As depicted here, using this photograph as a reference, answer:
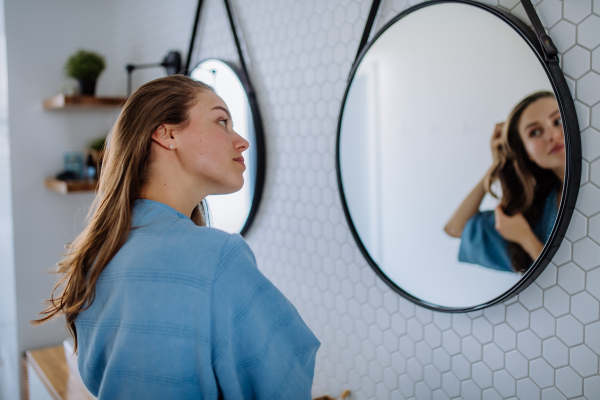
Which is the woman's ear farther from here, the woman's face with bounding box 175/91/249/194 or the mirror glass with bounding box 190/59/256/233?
the mirror glass with bounding box 190/59/256/233

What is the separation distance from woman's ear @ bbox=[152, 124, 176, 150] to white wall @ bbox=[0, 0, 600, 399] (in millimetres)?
505

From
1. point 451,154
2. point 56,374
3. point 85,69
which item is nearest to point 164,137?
point 451,154

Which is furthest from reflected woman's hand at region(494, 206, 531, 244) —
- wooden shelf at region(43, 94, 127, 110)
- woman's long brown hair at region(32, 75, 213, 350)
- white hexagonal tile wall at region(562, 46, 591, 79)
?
wooden shelf at region(43, 94, 127, 110)

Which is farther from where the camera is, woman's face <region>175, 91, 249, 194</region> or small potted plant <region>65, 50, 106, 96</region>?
small potted plant <region>65, 50, 106, 96</region>

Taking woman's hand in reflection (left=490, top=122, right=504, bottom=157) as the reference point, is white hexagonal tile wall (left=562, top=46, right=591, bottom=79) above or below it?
above

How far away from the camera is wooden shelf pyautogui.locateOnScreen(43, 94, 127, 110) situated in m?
1.89

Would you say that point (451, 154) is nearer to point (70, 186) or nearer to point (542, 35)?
point (542, 35)

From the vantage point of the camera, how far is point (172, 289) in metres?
0.64

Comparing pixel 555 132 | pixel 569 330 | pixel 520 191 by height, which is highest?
pixel 555 132

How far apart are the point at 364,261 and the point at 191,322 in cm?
59

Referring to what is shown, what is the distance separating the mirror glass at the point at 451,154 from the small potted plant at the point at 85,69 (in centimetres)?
135

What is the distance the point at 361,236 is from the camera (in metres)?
1.11

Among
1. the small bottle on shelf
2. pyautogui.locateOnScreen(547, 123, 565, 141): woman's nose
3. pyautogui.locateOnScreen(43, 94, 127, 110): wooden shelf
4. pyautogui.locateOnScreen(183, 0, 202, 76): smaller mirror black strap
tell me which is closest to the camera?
pyautogui.locateOnScreen(547, 123, 565, 141): woman's nose

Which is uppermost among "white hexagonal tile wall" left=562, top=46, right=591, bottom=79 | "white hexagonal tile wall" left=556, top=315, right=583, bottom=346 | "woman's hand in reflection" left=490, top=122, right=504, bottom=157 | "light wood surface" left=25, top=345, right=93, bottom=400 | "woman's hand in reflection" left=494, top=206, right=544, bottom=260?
"white hexagonal tile wall" left=562, top=46, right=591, bottom=79
